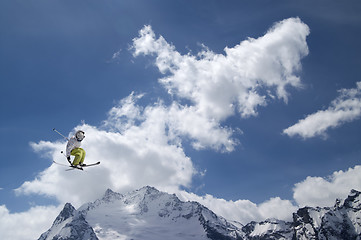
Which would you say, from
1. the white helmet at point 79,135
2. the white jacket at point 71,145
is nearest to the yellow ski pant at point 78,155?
the white jacket at point 71,145

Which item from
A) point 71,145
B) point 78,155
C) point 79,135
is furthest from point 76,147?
point 79,135

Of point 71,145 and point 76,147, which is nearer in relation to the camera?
point 71,145

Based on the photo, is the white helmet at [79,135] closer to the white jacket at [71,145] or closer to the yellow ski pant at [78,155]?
the white jacket at [71,145]

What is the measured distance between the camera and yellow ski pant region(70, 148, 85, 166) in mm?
24619

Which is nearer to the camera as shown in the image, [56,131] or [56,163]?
[56,131]

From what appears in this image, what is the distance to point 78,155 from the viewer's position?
974 inches

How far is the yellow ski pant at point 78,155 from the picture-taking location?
969 inches

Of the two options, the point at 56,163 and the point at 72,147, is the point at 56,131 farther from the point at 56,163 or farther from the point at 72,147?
the point at 56,163

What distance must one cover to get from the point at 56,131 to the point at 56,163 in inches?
161

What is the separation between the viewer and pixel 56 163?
27.2 metres

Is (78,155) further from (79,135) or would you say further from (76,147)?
(79,135)

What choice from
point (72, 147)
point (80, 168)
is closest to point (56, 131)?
point (72, 147)

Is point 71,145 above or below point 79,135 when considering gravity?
below

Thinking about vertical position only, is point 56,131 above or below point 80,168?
above
